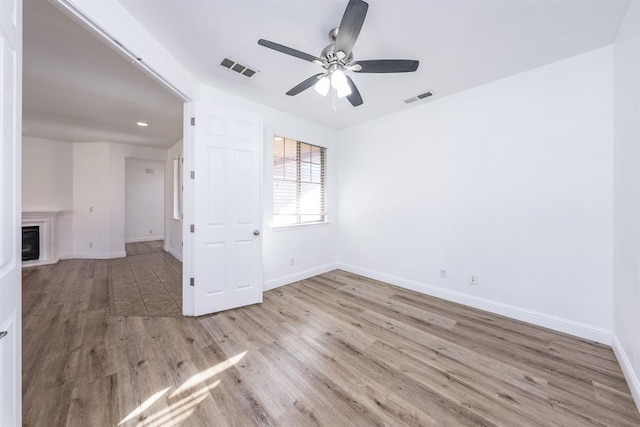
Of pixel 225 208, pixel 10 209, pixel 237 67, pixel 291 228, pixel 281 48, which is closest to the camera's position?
pixel 10 209

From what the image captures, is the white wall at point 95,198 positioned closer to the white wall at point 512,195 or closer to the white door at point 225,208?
the white door at point 225,208

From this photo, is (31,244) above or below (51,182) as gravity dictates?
below

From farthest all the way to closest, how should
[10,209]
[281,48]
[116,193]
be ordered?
1. [116,193]
2. [281,48]
3. [10,209]

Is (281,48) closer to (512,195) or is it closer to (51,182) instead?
(512,195)

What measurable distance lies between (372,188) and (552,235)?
2.28 metres

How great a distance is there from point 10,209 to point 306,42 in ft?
7.25

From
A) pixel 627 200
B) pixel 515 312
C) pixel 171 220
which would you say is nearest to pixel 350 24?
pixel 627 200

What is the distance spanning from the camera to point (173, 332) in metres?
2.40

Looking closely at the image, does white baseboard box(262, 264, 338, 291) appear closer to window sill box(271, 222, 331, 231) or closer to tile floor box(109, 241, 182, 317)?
window sill box(271, 222, 331, 231)

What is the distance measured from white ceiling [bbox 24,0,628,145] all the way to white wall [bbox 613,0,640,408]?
1.00 ft

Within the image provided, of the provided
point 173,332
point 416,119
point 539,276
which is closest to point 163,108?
point 173,332

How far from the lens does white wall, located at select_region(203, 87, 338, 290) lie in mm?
3518

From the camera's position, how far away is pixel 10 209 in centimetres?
97

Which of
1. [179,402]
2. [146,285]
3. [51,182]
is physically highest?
[51,182]
